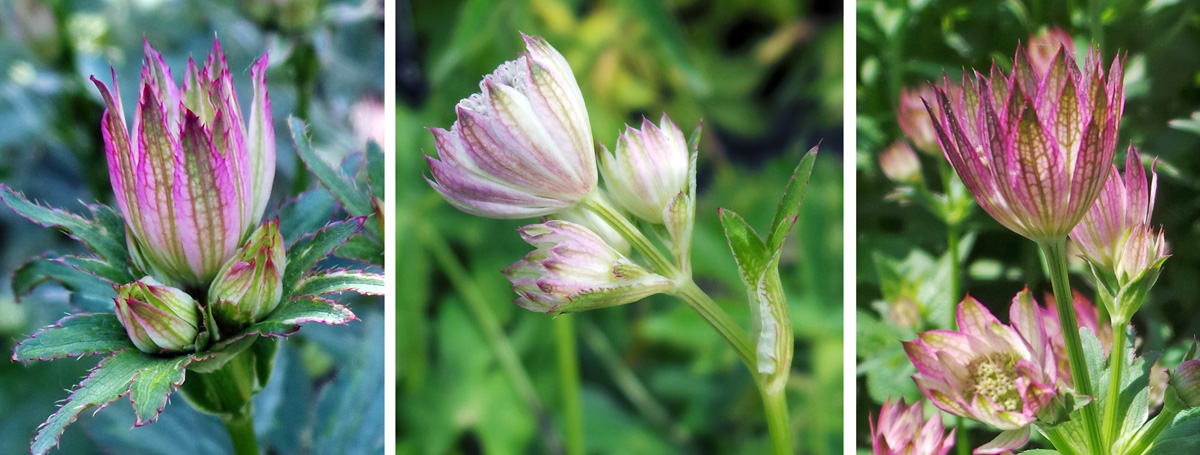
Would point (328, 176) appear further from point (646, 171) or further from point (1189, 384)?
point (1189, 384)

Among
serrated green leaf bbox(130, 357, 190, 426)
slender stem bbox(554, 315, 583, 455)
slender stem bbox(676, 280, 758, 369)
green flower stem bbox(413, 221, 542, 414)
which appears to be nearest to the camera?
serrated green leaf bbox(130, 357, 190, 426)

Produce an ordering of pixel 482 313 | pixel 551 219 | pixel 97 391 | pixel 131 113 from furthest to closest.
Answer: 1. pixel 482 313
2. pixel 131 113
3. pixel 551 219
4. pixel 97 391

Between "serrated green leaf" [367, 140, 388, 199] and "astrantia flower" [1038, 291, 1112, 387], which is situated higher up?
"serrated green leaf" [367, 140, 388, 199]

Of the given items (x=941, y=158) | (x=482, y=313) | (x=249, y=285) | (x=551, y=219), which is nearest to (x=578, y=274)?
(x=551, y=219)

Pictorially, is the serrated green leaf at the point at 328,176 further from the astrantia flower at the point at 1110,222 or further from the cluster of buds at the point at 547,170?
the astrantia flower at the point at 1110,222

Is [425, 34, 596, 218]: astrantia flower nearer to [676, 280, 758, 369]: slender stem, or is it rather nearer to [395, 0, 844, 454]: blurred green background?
[676, 280, 758, 369]: slender stem

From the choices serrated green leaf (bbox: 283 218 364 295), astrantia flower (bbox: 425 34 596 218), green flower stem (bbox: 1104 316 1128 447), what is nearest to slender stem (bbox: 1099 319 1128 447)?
green flower stem (bbox: 1104 316 1128 447)

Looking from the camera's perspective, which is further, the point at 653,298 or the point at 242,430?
the point at 653,298

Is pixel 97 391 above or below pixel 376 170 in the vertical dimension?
below
